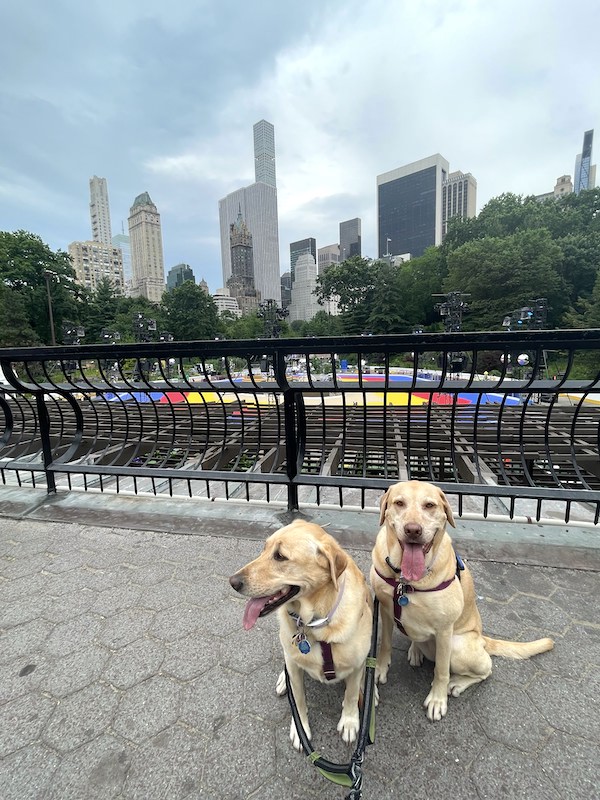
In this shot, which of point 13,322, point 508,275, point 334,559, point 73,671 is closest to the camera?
point 334,559

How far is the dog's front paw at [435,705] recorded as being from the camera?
1.44m

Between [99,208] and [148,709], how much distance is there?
232458mm

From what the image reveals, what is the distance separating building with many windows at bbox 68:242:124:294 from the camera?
11225 centimetres

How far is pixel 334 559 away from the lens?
133 centimetres

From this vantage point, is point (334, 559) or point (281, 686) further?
point (281, 686)

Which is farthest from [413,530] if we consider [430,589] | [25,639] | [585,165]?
[585,165]

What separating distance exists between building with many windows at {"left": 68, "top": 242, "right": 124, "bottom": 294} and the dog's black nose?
4929 inches

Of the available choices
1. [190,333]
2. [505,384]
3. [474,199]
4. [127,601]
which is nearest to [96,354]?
[127,601]

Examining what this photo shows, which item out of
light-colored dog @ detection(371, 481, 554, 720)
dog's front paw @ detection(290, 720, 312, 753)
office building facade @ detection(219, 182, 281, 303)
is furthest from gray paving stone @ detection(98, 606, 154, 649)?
office building facade @ detection(219, 182, 281, 303)

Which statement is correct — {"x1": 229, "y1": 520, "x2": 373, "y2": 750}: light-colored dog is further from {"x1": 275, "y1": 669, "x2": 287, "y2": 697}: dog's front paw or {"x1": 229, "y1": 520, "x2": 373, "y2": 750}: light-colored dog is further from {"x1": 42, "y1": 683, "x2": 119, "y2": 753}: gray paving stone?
{"x1": 42, "y1": 683, "x2": 119, "y2": 753}: gray paving stone

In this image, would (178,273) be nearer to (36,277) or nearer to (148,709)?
(36,277)

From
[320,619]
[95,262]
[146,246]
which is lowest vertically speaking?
[320,619]

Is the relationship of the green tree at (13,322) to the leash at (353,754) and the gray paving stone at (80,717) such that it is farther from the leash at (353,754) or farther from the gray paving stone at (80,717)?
the leash at (353,754)

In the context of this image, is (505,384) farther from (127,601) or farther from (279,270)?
(279,270)
